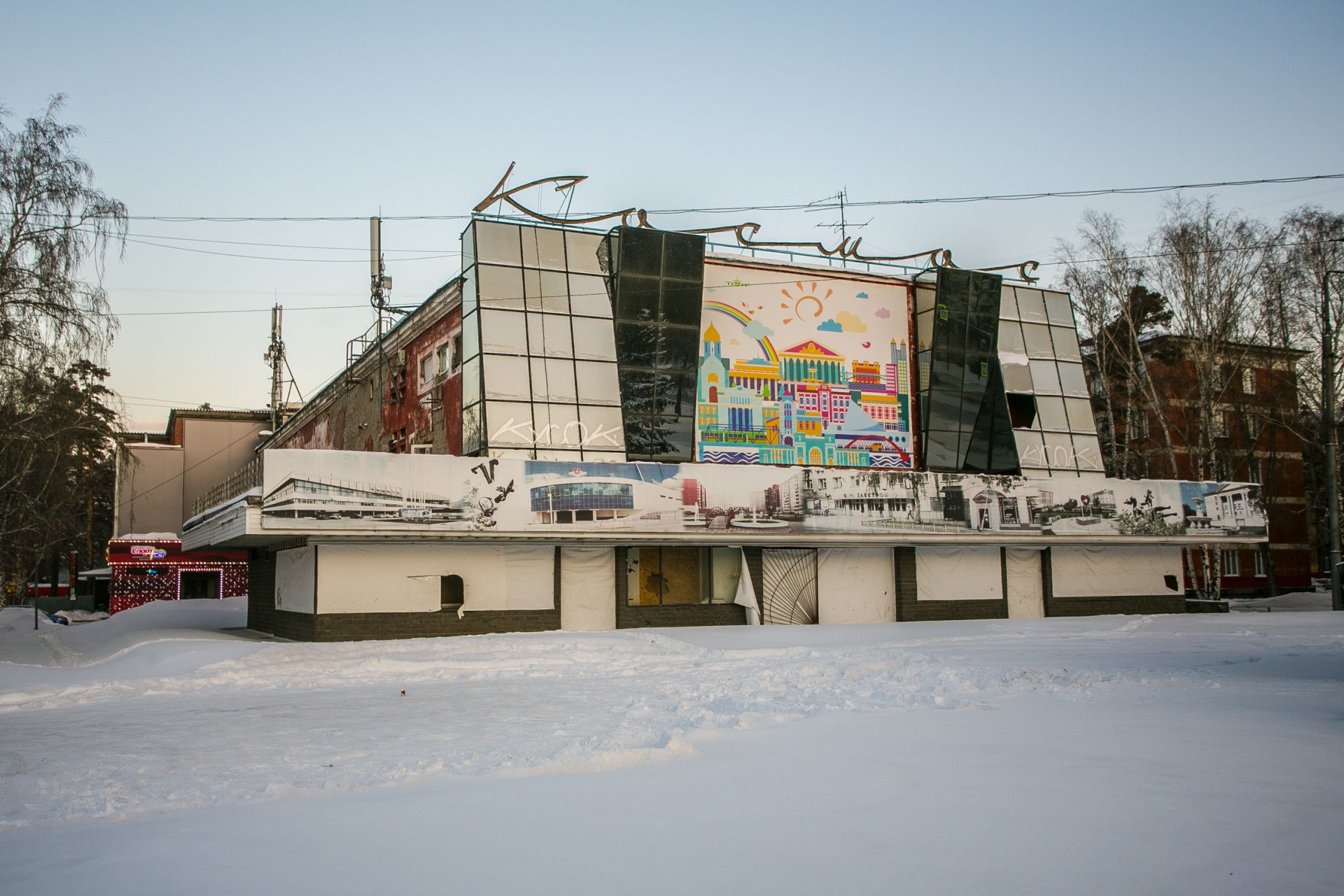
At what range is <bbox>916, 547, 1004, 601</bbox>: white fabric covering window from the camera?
2872 centimetres

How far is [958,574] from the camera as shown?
29.2 meters

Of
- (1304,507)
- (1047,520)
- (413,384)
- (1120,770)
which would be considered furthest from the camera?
(1304,507)

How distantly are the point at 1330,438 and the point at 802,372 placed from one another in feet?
52.7

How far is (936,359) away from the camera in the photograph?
2947 centimetres

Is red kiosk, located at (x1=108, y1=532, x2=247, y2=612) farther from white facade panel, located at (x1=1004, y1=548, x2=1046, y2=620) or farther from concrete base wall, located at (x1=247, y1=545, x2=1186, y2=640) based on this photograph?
white facade panel, located at (x1=1004, y1=548, x2=1046, y2=620)

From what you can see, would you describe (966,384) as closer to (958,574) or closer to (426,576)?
(958,574)

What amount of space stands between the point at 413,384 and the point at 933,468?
15.4 metres

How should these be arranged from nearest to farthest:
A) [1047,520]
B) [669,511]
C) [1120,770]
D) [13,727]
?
[1120,770], [13,727], [669,511], [1047,520]

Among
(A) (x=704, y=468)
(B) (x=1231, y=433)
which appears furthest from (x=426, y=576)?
(B) (x=1231, y=433)

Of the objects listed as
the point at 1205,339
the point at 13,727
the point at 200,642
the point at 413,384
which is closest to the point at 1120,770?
the point at 13,727

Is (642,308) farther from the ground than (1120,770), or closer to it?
farther from the ground

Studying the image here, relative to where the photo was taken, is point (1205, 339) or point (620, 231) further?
point (1205, 339)

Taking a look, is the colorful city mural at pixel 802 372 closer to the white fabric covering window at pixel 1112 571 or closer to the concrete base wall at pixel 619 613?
the concrete base wall at pixel 619 613

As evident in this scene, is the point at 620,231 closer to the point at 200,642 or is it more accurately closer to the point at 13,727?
the point at 200,642
